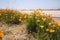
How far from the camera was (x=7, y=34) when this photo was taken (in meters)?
6.12

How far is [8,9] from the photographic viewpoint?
9.47 metres

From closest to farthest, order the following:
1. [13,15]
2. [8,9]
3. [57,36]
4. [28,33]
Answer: [57,36] < [28,33] < [13,15] < [8,9]

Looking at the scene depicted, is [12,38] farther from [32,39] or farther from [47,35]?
[47,35]

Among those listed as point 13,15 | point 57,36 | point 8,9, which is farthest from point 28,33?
point 8,9

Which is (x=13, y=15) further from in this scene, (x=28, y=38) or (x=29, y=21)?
(x=28, y=38)

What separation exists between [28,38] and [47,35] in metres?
0.63

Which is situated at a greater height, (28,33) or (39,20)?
(39,20)

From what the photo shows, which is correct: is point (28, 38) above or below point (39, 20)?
below

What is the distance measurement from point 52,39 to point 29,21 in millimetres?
1295

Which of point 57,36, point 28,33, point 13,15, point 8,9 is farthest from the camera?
point 8,9

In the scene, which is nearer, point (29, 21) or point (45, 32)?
point (45, 32)

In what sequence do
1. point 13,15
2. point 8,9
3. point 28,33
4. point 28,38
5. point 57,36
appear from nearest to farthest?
point 57,36 → point 28,38 → point 28,33 → point 13,15 → point 8,9

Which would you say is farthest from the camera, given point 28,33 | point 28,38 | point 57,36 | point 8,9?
point 8,9

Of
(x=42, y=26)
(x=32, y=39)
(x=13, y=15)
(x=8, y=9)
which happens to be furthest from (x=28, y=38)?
(x=8, y=9)
